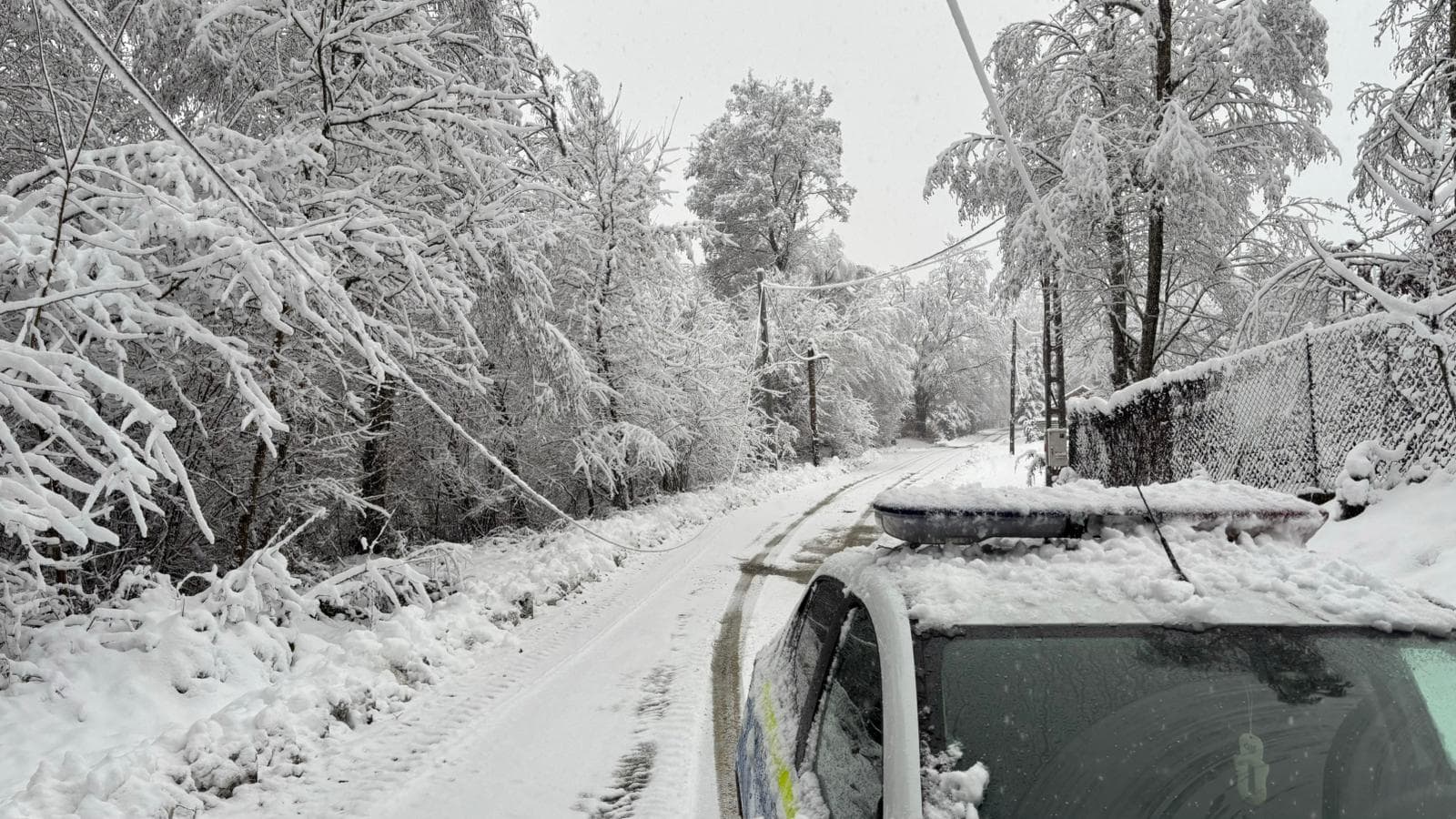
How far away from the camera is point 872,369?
39.9 m

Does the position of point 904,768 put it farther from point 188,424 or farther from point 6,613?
point 188,424

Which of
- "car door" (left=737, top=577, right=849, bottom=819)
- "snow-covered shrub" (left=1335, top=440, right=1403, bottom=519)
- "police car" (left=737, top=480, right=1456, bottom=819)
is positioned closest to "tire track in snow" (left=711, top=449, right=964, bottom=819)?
"car door" (left=737, top=577, right=849, bottom=819)

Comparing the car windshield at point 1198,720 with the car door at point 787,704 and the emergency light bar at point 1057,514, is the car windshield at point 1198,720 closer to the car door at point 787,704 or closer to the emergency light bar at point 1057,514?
→ the emergency light bar at point 1057,514

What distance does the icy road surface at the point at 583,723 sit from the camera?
405 cm

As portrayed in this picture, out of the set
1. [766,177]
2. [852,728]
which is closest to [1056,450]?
[852,728]

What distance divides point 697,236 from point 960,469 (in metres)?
16.5

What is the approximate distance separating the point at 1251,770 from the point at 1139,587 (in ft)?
1.50

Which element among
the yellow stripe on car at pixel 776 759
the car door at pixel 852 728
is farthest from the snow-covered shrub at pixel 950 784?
the yellow stripe on car at pixel 776 759

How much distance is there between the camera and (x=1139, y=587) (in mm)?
1950

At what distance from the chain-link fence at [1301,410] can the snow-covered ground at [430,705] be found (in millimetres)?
701

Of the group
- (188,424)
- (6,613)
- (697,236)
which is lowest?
(6,613)

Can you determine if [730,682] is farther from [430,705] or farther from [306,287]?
[306,287]

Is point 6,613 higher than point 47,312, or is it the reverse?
point 47,312

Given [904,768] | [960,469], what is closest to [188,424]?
[904,768]
